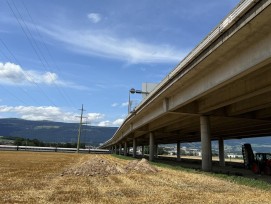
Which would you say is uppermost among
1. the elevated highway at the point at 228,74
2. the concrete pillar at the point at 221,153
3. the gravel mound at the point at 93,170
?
the elevated highway at the point at 228,74

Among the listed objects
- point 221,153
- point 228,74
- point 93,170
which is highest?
point 228,74

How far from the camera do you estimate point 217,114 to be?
94.8 ft

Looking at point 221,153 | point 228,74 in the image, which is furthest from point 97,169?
point 221,153

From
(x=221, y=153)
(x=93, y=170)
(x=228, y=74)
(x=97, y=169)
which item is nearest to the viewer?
(x=228, y=74)

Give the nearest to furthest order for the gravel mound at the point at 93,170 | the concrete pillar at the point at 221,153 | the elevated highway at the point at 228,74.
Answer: the elevated highway at the point at 228,74 < the gravel mound at the point at 93,170 < the concrete pillar at the point at 221,153

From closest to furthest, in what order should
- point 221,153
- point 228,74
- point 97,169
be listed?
point 228,74 → point 97,169 → point 221,153

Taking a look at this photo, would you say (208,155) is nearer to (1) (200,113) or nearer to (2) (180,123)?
(1) (200,113)

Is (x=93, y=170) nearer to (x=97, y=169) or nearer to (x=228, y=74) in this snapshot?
(x=97, y=169)

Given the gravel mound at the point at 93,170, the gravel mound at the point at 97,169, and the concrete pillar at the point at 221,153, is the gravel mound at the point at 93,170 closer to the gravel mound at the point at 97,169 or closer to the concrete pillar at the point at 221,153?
the gravel mound at the point at 97,169

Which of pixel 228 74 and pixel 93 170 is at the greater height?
pixel 228 74

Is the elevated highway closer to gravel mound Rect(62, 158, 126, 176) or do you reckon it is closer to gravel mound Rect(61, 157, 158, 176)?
gravel mound Rect(61, 157, 158, 176)

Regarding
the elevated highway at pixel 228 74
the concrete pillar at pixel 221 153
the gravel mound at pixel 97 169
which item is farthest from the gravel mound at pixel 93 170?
the concrete pillar at pixel 221 153

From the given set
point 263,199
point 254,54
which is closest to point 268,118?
point 254,54

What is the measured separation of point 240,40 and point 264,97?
31.5 ft
